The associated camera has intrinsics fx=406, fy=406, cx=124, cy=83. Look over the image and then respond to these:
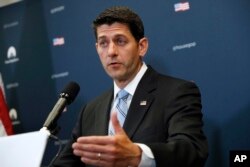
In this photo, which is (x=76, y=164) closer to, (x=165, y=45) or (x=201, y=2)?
(x=165, y=45)

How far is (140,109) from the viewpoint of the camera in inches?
75.0

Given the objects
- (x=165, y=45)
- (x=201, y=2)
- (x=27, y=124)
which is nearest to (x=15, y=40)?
(x=27, y=124)

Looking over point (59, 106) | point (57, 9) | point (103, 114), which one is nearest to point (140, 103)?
point (103, 114)

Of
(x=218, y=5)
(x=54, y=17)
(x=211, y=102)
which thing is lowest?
(x=211, y=102)

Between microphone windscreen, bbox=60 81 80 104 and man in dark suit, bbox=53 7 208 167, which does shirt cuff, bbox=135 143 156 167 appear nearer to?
man in dark suit, bbox=53 7 208 167

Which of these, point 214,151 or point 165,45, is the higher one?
point 165,45

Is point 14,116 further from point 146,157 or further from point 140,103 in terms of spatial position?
point 146,157

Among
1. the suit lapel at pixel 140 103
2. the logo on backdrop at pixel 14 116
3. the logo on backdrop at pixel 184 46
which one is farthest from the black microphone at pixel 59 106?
the logo on backdrop at pixel 14 116

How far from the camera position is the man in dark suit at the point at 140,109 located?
4.73 feet

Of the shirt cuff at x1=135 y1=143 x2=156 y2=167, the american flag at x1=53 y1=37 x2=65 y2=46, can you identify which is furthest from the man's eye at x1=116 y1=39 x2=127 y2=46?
the american flag at x1=53 y1=37 x2=65 y2=46

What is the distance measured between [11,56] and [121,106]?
5.90 ft

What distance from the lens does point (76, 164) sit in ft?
6.94

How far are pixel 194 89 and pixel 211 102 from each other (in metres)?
0.48

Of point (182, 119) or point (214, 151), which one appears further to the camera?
point (214, 151)
